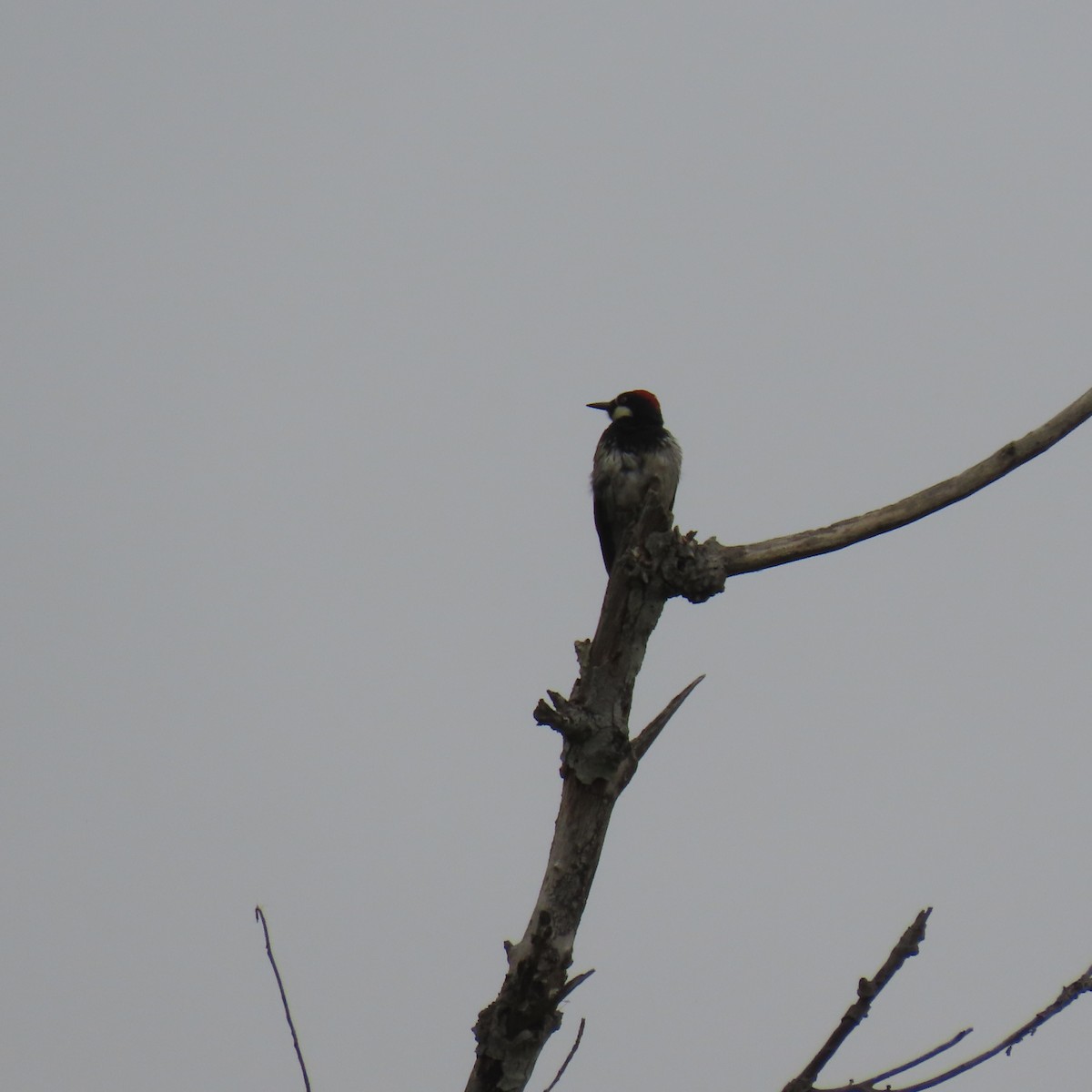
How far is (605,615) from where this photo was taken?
12.3ft

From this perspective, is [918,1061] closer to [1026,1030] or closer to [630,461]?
[1026,1030]

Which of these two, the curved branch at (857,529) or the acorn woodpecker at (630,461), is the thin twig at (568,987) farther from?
the acorn woodpecker at (630,461)

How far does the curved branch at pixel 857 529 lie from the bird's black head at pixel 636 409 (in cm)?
365

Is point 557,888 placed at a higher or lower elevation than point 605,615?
lower

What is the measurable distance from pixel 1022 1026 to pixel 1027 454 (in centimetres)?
189

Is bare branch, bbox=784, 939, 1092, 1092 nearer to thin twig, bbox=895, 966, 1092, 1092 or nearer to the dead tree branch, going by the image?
thin twig, bbox=895, 966, 1092, 1092

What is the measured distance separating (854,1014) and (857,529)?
1745mm

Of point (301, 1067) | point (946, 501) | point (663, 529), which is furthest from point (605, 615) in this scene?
point (301, 1067)

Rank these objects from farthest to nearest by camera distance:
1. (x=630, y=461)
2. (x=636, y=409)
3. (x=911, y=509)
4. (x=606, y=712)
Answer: (x=636, y=409) → (x=630, y=461) → (x=911, y=509) → (x=606, y=712)

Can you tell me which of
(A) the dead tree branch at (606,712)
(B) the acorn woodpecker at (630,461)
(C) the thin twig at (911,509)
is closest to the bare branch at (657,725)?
(A) the dead tree branch at (606,712)

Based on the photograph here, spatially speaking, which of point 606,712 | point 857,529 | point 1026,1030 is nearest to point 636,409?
point 857,529

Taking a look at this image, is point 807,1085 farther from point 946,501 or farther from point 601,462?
point 601,462

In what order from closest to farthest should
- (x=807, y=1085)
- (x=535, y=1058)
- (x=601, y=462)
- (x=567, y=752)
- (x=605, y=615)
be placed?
1. (x=807, y=1085)
2. (x=535, y=1058)
3. (x=567, y=752)
4. (x=605, y=615)
5. (x=601, y=462)

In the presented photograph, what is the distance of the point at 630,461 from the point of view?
23.6ft
